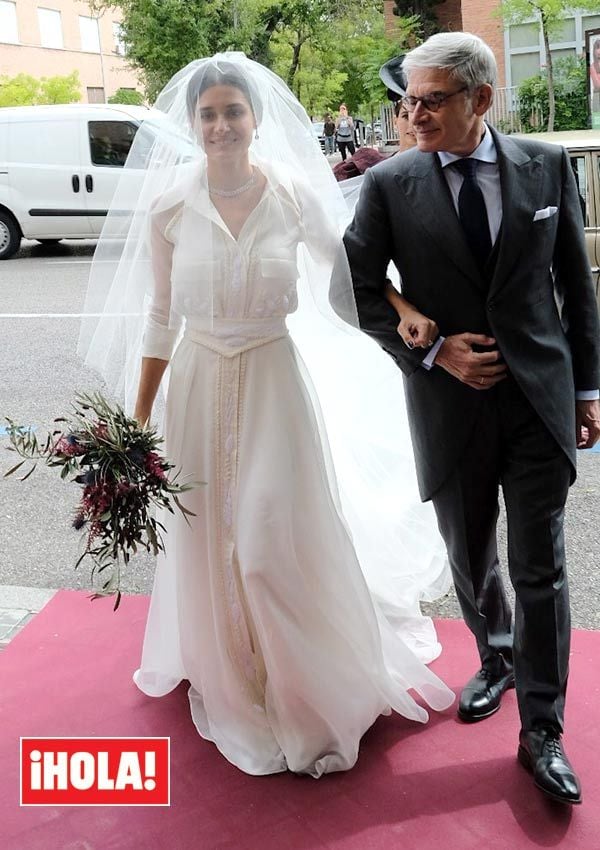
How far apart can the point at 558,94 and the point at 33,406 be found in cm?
1763

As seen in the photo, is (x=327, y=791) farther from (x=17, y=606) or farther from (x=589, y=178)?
(x=589, y=178)

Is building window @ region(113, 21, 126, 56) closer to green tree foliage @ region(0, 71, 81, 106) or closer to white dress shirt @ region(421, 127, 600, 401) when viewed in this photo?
green tree foliage @ region(0, 71, 81, 106)

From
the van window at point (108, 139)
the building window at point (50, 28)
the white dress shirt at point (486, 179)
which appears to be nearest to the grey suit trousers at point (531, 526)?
the white dress shirt at point (486, 179)

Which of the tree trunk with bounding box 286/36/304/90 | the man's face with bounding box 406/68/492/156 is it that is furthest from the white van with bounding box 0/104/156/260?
the tree trunk with bounding box 286/36/304/90

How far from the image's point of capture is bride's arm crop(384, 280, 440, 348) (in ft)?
8.65

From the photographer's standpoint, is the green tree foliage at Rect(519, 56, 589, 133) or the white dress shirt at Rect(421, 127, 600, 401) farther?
the green tree foliage at Rect(519, 56, 589, 133)

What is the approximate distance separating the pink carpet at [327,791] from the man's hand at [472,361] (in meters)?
1.15

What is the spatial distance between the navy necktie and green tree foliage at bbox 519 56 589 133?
771 inches

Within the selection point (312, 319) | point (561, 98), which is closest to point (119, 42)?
point (561, 98)

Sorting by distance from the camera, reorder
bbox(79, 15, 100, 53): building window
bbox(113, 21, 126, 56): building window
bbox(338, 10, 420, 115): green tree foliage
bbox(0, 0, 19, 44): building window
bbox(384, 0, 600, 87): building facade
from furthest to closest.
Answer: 1. bbox(79, 15, 100, 53): building window
2. bbox(0, 0, 19, 44): building window
3. bbox(338, 10, 420, 115): green tree foliage
4. bbox(113, 21, 126, 56): building window
5. bbox(384, 0, 600, 87): building facade

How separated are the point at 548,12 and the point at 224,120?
17511mm

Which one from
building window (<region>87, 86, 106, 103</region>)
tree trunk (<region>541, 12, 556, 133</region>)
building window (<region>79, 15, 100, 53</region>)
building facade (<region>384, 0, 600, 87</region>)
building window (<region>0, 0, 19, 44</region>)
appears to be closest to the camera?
tree trunk (<region>541, 12, 556, 133</region>)

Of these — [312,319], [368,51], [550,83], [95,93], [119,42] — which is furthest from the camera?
[95,93]

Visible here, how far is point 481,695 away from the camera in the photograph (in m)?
3.07
